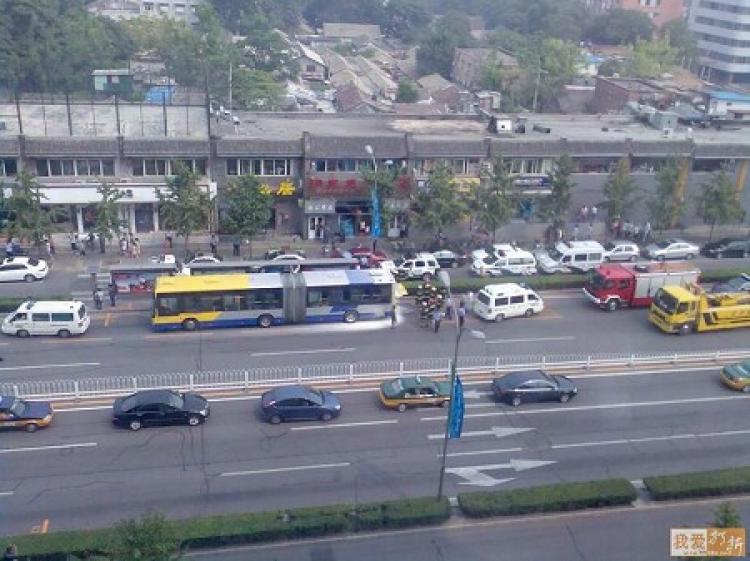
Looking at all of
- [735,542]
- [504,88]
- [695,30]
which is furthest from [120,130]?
[695,30]

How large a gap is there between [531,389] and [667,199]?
23.0 meters

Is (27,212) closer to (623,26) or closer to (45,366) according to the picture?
(45,366)

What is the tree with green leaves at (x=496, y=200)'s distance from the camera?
43.4m

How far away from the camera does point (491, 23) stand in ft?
479

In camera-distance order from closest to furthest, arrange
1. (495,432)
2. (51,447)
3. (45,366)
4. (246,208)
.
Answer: (51,447) → (495,432) → (45,366) → (246,208)

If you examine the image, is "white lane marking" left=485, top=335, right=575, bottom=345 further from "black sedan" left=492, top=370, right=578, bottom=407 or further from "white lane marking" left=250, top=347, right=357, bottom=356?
"white lane marking" left=250, top=347, right=357, bottom=356

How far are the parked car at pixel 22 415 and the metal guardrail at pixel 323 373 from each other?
156 centimetres

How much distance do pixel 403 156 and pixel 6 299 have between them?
21935 mm

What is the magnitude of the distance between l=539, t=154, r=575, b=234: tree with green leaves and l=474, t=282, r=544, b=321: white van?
35.1 ft

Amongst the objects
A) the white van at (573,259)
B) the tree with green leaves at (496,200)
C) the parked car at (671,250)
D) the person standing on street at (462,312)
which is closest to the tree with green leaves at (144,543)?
the person standing on street at (462,312)

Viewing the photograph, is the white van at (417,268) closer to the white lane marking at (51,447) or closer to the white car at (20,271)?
the white car at (20,271)

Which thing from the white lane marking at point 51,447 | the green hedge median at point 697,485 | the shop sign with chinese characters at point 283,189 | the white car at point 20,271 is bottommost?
the white car at point 20,271

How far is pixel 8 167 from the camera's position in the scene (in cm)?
4294

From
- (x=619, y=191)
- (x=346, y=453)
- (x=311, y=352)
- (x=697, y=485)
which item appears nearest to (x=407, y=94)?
(x=619, y=191)
